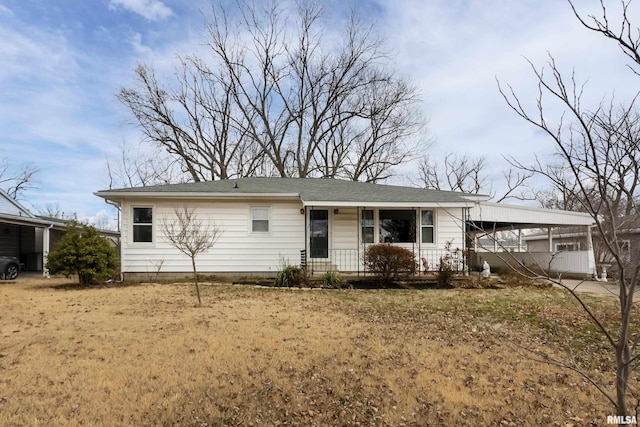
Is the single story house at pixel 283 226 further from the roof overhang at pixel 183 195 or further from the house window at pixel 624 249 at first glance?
the house window at pixel 624 249

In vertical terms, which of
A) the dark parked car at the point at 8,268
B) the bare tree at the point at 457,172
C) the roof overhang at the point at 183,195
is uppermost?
the bare tree at the point at 457,172

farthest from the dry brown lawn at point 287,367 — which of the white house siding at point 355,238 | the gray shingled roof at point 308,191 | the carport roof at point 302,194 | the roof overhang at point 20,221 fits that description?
the roof overhang at point 20,221

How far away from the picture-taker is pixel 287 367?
471cm

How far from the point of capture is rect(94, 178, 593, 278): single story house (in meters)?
12.6

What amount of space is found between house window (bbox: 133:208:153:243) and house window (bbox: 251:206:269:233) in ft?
10.4

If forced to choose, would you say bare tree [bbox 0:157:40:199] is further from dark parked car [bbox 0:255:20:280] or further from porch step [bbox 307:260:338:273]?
porch step [bbox 307:260:338:273]

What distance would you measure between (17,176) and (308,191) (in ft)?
108

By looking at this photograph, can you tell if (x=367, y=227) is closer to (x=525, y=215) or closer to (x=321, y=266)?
(x=321, y=266)

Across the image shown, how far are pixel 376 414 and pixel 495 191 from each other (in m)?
32.1

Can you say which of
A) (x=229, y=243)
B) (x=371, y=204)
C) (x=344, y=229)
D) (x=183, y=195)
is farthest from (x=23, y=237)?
(x=371, y=204)

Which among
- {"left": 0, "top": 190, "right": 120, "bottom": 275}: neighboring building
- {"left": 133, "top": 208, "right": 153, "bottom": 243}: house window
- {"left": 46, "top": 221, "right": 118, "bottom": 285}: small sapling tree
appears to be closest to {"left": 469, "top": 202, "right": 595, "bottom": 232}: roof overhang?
{"left": 133, "top": 208, "right": 153, "bottom": 243}: house window

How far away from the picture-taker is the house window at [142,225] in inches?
498

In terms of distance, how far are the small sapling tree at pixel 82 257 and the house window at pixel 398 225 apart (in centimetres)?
850

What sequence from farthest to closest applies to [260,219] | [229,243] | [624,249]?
[260,219], [229,243], [624,249]
